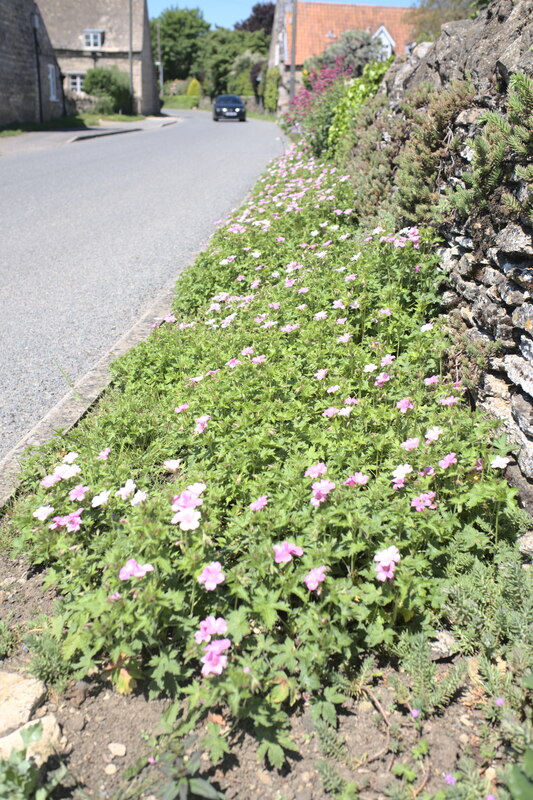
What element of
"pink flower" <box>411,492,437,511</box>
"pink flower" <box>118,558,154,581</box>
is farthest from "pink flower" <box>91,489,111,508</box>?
"pink flower" <box>411,492,437,511</box>

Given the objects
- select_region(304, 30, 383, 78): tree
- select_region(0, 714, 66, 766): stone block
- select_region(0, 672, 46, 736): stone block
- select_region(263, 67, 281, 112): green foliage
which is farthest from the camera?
select_region(263, 67, 281, 112): green foliage

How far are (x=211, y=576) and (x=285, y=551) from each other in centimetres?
28

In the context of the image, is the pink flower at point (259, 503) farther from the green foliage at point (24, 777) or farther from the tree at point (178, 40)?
the tree at point (178, 40)

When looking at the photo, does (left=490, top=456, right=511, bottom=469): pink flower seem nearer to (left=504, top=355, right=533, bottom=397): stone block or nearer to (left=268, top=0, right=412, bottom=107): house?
(left=504, top=355, right=533, bottom=397): stone block

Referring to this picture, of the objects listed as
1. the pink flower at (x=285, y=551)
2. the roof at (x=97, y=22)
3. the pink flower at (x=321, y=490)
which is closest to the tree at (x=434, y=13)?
the pink flower at (x=321, y=490)

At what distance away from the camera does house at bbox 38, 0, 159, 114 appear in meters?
43.6

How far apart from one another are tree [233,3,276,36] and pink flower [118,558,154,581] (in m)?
85.3

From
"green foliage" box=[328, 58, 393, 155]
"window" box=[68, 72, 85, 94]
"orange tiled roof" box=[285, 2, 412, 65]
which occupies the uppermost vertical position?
"orange tiled roof" box=[285, 2, 412, 65]

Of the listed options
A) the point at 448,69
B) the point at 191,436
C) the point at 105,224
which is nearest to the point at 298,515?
the point at 191,436

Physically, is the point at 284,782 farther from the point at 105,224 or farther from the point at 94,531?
the point at 105,224

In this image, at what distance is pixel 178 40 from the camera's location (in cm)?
8725

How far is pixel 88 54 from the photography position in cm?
4369

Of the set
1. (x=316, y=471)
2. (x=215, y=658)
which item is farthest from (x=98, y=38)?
(x=215, y=658)

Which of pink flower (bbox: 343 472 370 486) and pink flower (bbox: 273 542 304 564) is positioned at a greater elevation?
pink flower (bbox: 343 472 370 486)
